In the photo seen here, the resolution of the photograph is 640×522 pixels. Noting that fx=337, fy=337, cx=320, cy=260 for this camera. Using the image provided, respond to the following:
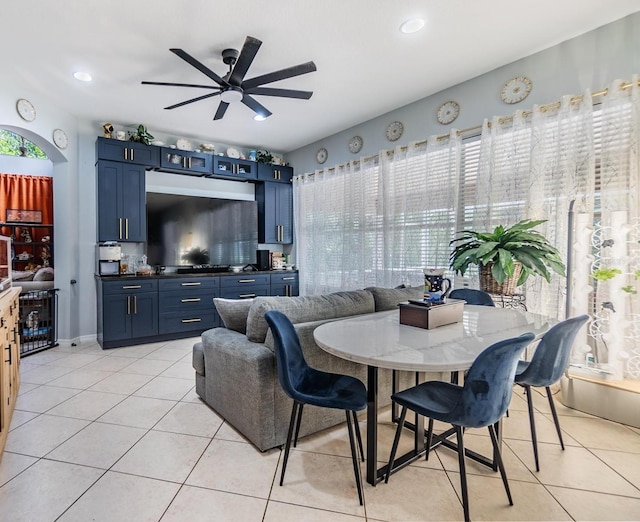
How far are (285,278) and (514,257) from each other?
359 cm

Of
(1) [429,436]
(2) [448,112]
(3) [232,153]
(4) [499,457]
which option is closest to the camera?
(4) [499,457]

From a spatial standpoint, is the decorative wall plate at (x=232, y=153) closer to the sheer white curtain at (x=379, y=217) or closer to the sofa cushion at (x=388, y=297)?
the sheer white curtain at (x=379, y=217)

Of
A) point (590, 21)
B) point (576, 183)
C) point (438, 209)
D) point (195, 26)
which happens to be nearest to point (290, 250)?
point (438, 209)

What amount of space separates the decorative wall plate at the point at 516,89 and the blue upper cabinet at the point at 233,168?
3.62 meters

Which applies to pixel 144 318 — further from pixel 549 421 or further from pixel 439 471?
pixel 549 421

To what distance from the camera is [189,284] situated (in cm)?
454

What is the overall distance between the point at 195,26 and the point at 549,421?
12.6ft

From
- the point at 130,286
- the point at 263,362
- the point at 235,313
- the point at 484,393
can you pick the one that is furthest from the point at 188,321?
the point at 484,393

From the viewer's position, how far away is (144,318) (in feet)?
13.9

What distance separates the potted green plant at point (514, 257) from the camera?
2387mm

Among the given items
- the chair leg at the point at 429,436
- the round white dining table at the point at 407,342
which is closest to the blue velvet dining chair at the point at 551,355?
the round white dining table at the point at 407,342

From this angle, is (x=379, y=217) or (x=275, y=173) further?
(x=275, y=173)

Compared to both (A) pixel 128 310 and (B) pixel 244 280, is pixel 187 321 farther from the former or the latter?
(B) pixel 244 280

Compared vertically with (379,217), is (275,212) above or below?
above
